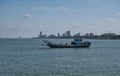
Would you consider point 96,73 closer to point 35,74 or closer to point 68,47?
point 35,74

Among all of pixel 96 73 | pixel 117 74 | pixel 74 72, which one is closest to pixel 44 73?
pixel 74 72

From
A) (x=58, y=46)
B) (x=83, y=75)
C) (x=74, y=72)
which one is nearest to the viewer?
(x=83, y=75)

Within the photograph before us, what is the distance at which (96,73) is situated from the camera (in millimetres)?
Answer: 48844

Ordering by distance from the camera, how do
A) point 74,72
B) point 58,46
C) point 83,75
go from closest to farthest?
1. point 83,75
2. point 74,72
3. point 58,46

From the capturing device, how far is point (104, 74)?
47.7m

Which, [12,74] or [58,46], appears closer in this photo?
[12,74]

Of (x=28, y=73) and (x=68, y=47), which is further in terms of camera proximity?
(x=68, y=47)

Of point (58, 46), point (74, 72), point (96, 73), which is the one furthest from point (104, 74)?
point (58, 46)

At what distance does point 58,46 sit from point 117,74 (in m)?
91.9

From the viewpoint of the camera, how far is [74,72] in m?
50.2

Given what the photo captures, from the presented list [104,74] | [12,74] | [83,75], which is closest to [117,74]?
[104,74]

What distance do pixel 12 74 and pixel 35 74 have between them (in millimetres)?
3487

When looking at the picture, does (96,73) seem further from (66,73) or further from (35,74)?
(35,74)

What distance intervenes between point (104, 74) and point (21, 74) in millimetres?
12251
